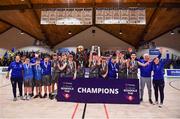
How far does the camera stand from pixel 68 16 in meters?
15.8

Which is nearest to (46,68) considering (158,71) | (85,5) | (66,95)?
(66,95)

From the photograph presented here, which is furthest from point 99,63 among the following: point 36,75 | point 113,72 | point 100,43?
point 100,43

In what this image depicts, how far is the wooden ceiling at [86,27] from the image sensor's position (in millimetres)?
16422

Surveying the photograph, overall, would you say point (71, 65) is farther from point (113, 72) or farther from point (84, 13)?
point (84, 13)

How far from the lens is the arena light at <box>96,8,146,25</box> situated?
15258mm

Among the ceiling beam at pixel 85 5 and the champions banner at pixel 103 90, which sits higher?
the ceiling beam at pixel 85 5

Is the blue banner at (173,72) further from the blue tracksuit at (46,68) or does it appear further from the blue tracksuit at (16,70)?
the blue tracksuit at (16,70)

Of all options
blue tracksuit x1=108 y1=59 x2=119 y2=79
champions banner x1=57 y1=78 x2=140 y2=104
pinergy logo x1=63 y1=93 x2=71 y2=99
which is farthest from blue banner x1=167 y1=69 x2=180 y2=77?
pinergy logo x1=63 y1=93 x2=71 y2=99

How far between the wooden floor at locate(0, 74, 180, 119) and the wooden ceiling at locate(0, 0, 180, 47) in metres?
9.67

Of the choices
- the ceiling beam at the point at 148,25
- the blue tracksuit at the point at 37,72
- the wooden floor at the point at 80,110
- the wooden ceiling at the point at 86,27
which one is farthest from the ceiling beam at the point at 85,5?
the wooden floor at the point at 80,110

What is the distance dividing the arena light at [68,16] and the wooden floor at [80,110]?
834 cm

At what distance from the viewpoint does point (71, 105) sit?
7.68 m

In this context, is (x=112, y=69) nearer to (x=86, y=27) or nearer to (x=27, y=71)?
(x=27, y=71)

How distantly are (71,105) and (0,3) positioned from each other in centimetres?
1203
